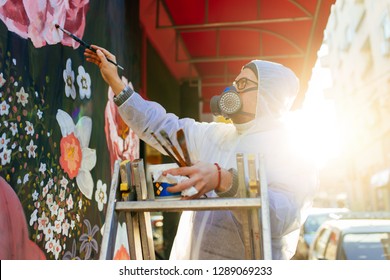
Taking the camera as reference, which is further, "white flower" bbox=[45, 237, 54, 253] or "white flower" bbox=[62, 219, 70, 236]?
"white flower" bbox=[62, 219, 70, 236]

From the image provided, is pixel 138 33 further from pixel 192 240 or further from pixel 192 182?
pixel 192 182

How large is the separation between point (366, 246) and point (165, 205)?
2.24 metres

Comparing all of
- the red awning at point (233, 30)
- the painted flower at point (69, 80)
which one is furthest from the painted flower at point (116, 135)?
the red awning at point (233, 30)

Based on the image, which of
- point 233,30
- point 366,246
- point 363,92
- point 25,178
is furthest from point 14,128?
point 363,92

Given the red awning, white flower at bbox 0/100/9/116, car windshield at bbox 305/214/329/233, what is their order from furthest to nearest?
car windshield at bbox 305/214/329/233 → the red awning → white flower at bbox 0/100/9/116

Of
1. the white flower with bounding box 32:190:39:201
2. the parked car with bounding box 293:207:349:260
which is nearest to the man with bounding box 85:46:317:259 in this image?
the white flower with bounding box 32:190:39:201

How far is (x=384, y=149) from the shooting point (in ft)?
42.1

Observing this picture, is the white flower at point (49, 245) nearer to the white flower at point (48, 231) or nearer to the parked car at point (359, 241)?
the white flower at point (48, 231)

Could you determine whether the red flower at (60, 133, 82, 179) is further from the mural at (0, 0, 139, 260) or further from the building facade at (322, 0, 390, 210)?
the building facade at (322, 0, 390, 210)

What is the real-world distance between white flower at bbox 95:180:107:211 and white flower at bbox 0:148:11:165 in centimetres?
81

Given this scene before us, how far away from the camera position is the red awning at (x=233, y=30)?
348 centimetres

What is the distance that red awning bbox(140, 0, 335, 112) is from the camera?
3.48 metres
